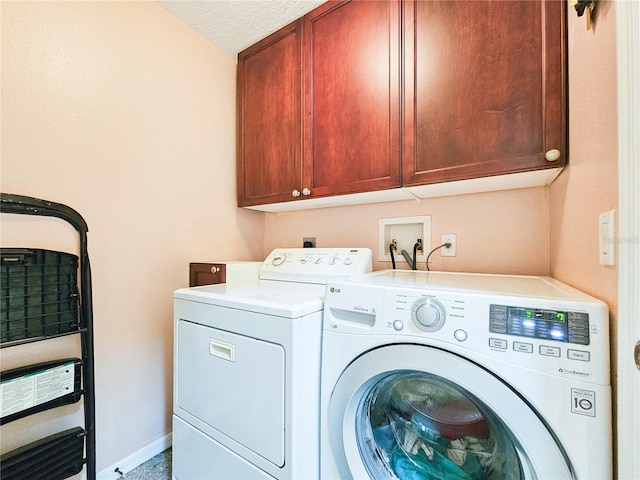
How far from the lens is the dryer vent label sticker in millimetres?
542

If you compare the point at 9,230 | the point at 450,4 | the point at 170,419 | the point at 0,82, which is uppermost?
the point at 450,4

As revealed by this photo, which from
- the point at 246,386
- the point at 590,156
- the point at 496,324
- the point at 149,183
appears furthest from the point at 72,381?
the point at 590,156

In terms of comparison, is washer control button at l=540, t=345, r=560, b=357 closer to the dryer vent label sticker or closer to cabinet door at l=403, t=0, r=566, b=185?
the dryer vent label sticker

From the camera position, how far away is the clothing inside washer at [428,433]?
72 cm

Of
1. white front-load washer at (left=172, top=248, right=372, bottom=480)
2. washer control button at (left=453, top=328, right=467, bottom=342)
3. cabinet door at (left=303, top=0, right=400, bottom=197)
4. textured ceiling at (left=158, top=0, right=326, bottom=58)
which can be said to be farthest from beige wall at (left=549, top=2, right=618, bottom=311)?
textured ceiling at (left=158, top=0, right=326, bottom=58)

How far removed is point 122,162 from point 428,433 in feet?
5.48

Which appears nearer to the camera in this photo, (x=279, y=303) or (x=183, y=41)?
(x=279, y=303)

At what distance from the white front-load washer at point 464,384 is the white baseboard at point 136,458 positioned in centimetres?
105

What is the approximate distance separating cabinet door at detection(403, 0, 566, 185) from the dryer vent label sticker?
0.70 metres

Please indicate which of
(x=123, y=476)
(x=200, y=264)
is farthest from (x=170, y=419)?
(x=200, y=264)

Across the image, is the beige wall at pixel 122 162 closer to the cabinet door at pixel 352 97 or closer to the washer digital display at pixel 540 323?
the cabinet door at pixel 352 97

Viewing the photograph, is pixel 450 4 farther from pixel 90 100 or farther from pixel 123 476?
pixel 123 476

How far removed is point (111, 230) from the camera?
125 cm
